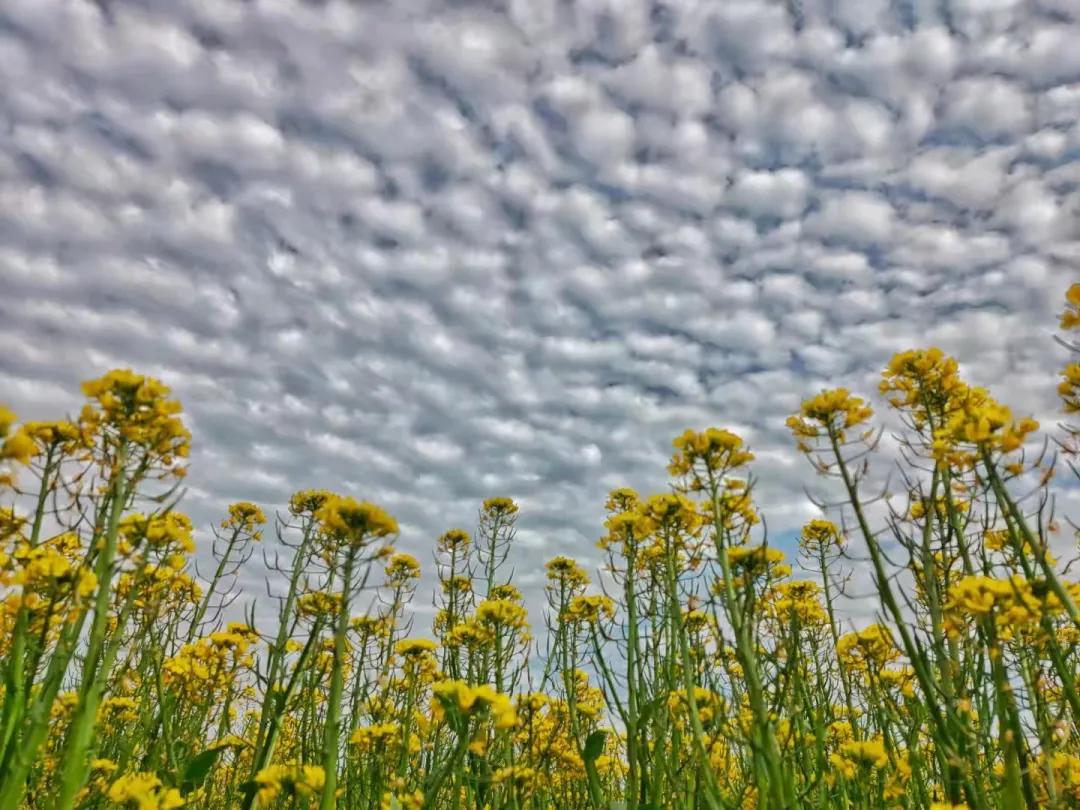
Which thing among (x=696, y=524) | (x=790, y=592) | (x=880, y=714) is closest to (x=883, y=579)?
(x=696, y=524)

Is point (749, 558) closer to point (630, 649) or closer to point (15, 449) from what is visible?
point (630, 649)

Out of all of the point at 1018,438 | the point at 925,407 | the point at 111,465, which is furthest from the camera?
the point at 925,407

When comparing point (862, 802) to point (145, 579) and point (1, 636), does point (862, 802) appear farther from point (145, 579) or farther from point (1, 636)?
point (1, 636)

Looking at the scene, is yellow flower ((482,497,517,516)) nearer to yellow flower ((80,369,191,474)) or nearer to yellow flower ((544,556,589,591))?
yellow flower ((544,556,589,591))

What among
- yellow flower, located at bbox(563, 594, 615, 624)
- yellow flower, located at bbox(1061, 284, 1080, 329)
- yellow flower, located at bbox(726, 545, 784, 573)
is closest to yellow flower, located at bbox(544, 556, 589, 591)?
yellow flower, located at bbox(563, 594, 615, 624)

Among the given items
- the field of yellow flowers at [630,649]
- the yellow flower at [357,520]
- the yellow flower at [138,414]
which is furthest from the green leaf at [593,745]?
the yellow flower at [138,414]

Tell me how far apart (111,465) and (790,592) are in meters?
5.66

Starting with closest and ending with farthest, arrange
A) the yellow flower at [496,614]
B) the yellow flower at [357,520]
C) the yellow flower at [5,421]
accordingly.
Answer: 1. the yellow flower at [5,421]
2. the yellow flower at [357,520]
3. the yellow flower at [496,614]

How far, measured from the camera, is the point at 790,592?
6090mm

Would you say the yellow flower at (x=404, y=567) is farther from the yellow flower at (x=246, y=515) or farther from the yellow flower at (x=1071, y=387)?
the yellow flower at (x=1071, y=387)

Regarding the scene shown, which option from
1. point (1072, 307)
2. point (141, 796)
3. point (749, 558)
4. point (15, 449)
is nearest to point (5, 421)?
point (15, 449)

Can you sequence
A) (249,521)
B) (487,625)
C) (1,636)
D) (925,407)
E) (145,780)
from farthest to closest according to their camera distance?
(249,521) < (487,625) < (1,636) < (925,407) < (145,780)

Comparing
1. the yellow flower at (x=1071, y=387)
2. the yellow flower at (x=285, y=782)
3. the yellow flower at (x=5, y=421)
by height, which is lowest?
the yellow flower at (x=285, y=782)

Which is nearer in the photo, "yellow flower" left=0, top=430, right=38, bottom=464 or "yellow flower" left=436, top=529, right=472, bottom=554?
"yellow flower" left=0, top=430, right=38, bottom=464
